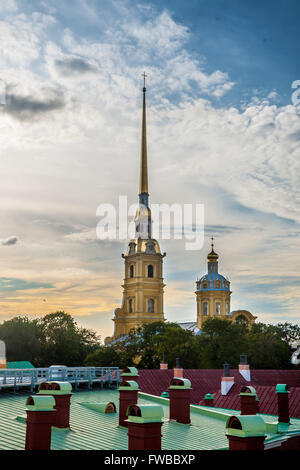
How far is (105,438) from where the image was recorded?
1502 cm

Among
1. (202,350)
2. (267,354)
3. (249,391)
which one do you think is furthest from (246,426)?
(267,354)

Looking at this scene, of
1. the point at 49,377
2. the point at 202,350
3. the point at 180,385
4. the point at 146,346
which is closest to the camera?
the point at 180,385

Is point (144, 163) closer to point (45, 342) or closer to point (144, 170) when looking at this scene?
point (144, 170)

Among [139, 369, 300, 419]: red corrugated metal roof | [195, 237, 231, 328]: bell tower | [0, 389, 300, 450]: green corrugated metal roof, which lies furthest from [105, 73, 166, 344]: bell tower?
[0, 389, 300, 450]: green corrugated metal roof

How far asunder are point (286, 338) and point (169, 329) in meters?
24.0

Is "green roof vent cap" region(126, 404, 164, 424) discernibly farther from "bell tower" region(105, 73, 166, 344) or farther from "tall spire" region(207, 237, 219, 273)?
"tall spire" region(207, 237, 219, 273)

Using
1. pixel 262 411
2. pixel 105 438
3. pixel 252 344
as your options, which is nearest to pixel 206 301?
pixel 252 344

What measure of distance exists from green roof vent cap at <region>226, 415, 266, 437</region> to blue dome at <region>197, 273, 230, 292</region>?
97053mm

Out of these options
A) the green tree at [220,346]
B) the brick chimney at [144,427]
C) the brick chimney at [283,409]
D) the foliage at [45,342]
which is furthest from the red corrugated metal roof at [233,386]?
the foliage at [45,342]

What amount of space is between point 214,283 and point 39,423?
98327 millimetres

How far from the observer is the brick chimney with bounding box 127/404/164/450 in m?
11.4

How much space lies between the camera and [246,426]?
37.3 ft

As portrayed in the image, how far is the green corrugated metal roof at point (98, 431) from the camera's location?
14.1 meters
